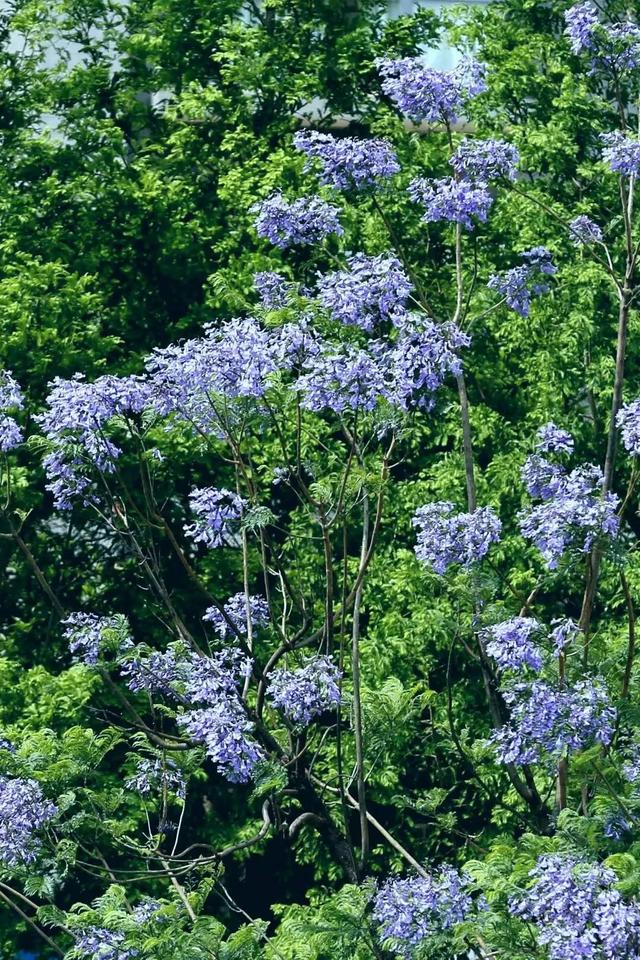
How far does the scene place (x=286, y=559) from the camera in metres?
17.8

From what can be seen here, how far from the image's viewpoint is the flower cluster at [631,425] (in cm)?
859

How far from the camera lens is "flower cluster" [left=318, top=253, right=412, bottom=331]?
28.9 ft

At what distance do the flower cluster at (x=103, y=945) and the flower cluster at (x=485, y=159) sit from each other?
4.82 m

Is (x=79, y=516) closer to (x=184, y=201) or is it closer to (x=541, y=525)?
(x=184, y=201)

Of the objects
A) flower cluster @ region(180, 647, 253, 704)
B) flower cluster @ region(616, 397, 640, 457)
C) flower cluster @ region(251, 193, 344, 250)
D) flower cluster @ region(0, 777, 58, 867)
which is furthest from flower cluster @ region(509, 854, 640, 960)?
flower cluster @ region(251, 193, 344, 250)

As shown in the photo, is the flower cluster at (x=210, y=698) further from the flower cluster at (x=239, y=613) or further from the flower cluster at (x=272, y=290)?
the flower cluster at (x=272, y=290)

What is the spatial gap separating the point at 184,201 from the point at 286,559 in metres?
4.62

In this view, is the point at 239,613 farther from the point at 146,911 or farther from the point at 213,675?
the point at 146,911

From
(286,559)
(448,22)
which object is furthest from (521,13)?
(286,559)

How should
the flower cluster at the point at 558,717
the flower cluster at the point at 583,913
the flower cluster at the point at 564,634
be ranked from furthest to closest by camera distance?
the flower cluster at the point at 564,634 < the flower cluster at the point at 558,717 < the flower cluster at the point at 583,913

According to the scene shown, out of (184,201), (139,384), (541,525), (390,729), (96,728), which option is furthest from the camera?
(184,201)

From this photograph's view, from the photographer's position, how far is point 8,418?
9.38 meters

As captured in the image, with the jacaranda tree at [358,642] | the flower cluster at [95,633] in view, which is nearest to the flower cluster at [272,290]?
the jacaranda tree at [358,642]

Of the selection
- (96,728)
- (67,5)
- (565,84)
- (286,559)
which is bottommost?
(96,728)
